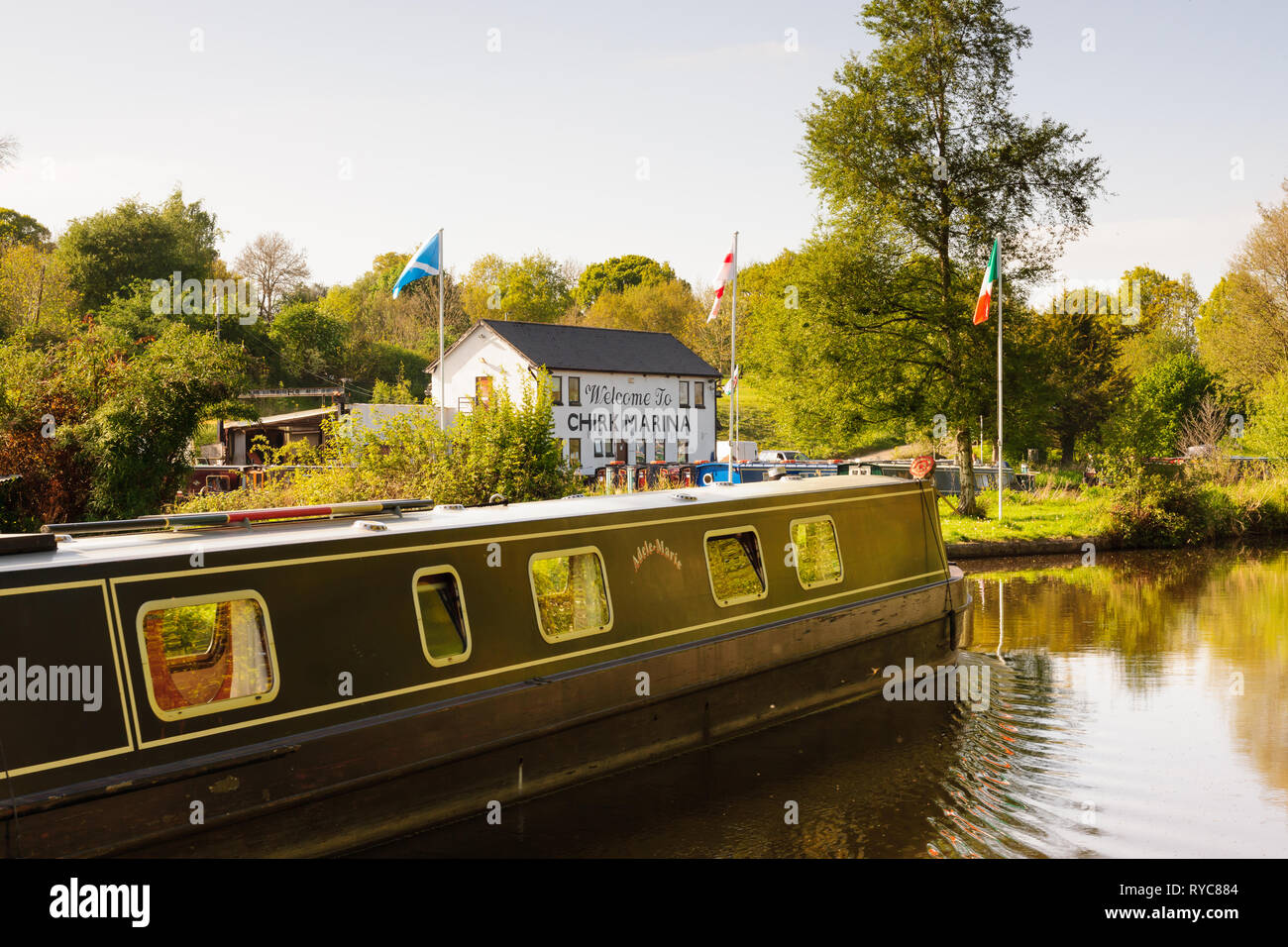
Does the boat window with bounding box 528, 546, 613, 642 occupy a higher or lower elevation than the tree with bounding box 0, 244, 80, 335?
lower

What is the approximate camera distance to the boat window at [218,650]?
18.9ft

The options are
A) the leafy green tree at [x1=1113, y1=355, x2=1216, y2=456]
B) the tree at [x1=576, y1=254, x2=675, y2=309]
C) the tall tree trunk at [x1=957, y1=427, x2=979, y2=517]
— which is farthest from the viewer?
the tree at [x1=576, y1=254, x2=675, y2=309]

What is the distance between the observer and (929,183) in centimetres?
2706

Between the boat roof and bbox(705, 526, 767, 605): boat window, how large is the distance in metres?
0.37

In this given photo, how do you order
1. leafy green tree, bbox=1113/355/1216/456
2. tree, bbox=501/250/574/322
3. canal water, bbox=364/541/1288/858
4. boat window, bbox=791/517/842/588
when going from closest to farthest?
canal water, bbox=364/541/1288/858 → boat window, bbox=791/517/842/588 → leafy green tree, bbox=1113/355/1216/456 → tree, bbox=501/250/574/322

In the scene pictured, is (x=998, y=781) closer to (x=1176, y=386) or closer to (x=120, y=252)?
(x=1176, y=386)

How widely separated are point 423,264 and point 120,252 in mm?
34316

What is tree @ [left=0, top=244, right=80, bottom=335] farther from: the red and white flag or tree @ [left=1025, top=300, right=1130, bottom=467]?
tree @ [left=1025, top=300, right=1130, bottom=467]

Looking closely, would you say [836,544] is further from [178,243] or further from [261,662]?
[178,243]

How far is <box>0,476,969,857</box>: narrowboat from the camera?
5.16 m

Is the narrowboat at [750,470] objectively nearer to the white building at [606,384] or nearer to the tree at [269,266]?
the white building at [606,384]

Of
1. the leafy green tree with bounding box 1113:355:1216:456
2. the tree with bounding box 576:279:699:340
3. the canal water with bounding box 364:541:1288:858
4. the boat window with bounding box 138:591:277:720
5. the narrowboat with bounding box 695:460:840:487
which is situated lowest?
the canal water with bounding box 364:541:1288:858

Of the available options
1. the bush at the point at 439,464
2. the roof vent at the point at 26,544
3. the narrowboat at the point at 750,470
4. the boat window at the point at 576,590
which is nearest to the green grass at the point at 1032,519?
the narrowboat at the point at 750,470

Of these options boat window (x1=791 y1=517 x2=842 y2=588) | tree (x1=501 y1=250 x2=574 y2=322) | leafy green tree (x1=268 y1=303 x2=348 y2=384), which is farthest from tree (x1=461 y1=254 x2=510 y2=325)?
boat window (x1=791 y1=517 x2=842 y2=588)
